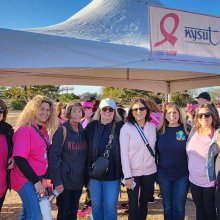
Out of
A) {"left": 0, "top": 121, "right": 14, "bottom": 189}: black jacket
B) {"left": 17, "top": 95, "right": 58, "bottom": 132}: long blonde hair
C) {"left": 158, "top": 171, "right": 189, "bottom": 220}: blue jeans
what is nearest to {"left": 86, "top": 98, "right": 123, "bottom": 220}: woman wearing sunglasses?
{"left": 17, "top": 95, "right": 58, "bottom": 132}: long blonde hair

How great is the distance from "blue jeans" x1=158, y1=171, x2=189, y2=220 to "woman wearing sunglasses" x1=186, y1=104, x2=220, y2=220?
0.42 ft

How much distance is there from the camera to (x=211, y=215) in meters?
3.03

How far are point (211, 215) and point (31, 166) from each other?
1.87 metres

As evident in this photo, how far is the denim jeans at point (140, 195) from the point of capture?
323 centimetres

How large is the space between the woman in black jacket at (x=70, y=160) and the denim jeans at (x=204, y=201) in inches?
47.3

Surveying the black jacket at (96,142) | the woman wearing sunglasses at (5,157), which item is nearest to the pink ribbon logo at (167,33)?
the black jacket at (96,142)

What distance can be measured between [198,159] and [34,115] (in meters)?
1.71

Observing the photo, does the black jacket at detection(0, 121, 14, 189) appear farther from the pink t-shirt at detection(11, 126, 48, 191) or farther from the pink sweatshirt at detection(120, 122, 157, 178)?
the pink sweatshirt at detection(120, 122, 157, 178)

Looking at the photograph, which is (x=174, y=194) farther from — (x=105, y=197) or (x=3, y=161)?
(x=3, y=161)

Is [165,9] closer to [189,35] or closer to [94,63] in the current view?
[189,35]

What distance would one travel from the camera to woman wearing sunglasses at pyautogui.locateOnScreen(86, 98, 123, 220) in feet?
10.2

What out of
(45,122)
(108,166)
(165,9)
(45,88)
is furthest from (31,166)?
(45,88)

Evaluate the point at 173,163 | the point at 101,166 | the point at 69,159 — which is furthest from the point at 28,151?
the point at 173,163

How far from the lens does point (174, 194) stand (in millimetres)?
3273
